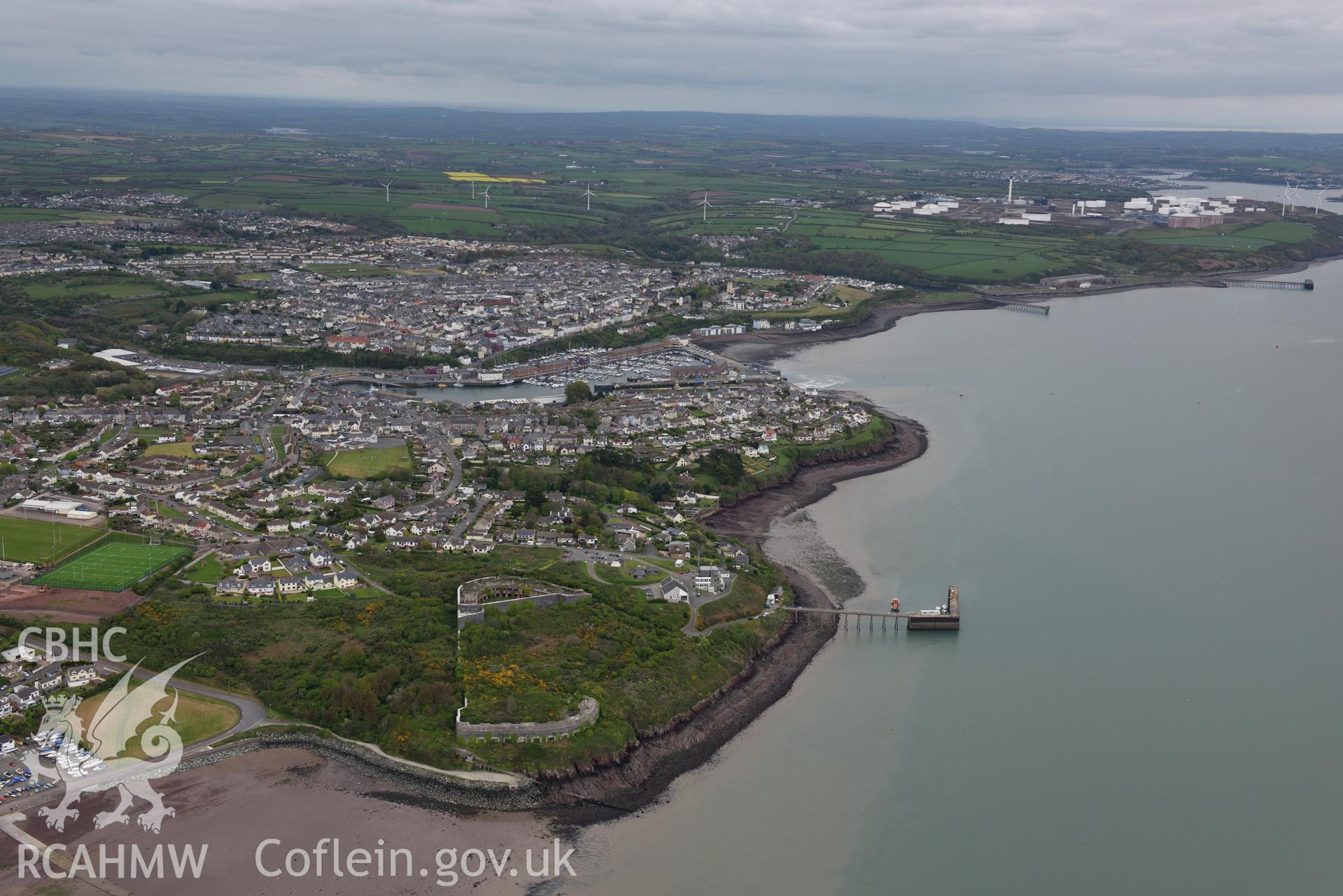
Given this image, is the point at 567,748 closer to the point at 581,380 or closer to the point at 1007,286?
the point at 581,380

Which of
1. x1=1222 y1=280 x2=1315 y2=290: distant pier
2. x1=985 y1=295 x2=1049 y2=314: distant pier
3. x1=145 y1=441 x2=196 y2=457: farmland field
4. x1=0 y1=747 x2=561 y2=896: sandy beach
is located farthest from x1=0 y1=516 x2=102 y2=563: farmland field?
x1=1222 y1=280 x2=1315 y2=290: distant pier

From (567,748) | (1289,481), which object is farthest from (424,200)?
(567,748)

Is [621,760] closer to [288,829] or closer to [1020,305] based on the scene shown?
[288,829]

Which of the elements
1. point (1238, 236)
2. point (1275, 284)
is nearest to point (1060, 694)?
point (1275, 284)

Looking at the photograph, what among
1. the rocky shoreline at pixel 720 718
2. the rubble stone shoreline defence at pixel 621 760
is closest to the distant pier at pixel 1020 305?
the rocky shoreline at pixel 720 718

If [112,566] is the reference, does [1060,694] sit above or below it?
below

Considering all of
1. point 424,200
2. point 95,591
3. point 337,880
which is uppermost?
point 424,200
